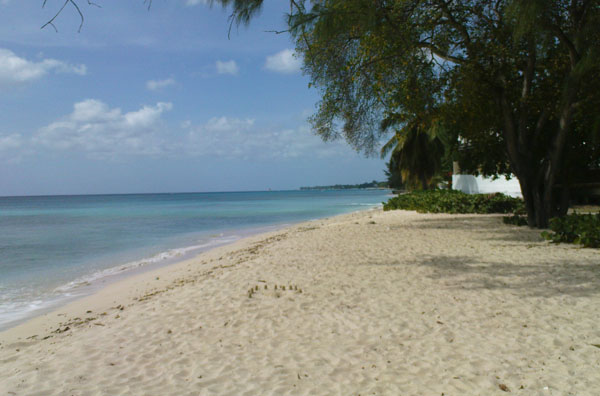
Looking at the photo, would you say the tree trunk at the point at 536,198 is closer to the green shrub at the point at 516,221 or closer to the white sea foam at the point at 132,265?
the green shrub at the point at 516,221

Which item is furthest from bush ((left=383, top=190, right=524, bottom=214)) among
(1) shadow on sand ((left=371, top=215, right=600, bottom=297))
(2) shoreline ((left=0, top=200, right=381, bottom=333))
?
(2) shoreline ((left=0, top=200, right=381, bottom=333))

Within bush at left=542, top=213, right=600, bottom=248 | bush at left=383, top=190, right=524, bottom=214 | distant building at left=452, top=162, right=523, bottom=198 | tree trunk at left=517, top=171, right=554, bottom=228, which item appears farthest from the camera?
distant building at left=452, top=162, right=523, bottom=198

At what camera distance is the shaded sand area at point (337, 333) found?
3729 millimetres

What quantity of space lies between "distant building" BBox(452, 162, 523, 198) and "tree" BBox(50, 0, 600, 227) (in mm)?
9467

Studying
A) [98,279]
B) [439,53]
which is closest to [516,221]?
[439,53]

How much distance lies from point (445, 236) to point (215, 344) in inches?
362

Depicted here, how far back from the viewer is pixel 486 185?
2656 cm

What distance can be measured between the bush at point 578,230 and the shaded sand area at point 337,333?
2.77ft

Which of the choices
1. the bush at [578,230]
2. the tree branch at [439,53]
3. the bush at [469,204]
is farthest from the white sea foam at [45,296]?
the bush at [469,204]

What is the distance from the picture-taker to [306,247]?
11500mm

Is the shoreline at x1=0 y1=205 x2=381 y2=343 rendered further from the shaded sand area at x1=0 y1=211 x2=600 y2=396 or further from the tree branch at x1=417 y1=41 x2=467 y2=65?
the tree branch at x1=417 y1=41 x2=467 y2=65

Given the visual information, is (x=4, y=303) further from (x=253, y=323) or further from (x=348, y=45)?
(x=348, y=45)

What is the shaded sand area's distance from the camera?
3729 mm

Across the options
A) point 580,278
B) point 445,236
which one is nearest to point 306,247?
point 445,236
